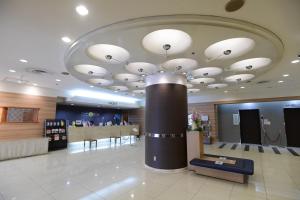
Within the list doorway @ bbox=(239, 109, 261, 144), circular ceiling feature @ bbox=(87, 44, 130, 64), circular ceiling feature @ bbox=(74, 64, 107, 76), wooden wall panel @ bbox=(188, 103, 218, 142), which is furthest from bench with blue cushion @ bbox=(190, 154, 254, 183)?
doorway @ bbox=(239, 109, 261, 144)

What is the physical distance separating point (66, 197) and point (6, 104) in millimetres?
6904

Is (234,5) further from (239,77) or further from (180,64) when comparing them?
(239,77)

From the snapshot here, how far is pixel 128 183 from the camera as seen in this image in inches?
163

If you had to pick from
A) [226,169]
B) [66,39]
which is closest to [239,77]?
[226,169]

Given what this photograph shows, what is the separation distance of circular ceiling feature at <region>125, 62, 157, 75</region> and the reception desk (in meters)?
6.47

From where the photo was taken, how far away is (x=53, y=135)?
8.67 metres

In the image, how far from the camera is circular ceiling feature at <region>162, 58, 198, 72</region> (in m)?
4.68

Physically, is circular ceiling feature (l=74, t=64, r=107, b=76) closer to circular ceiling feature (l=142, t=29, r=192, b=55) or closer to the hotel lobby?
the hotel lobby

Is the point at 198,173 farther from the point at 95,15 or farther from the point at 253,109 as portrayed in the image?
the point at 253,109

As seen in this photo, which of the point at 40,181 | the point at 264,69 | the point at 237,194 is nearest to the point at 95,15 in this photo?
the point at 40,181

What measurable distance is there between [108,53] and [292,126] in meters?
11.5

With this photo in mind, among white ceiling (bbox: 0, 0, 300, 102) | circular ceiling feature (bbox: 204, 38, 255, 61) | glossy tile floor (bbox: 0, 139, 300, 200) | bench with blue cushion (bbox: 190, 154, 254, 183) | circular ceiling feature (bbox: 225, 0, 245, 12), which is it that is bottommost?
glossy tile floor (bbox: 0, 139, 300, 200)

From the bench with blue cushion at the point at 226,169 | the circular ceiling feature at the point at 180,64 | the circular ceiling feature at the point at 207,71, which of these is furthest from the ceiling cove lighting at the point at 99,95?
the bench with blue cushion at the point at 226,169

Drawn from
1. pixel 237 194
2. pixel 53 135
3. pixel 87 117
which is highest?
pixel 87 117
